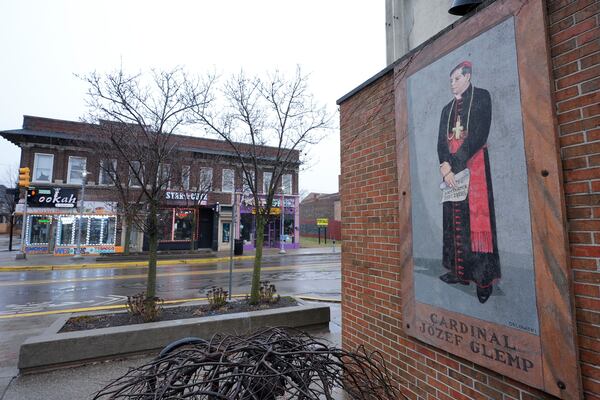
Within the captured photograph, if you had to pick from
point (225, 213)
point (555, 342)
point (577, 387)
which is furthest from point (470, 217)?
→ point (225, 213)

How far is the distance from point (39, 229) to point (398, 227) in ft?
87.2

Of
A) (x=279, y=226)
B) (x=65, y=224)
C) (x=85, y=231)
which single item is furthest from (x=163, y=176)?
(x=279, y=226)

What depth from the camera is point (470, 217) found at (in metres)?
2.27

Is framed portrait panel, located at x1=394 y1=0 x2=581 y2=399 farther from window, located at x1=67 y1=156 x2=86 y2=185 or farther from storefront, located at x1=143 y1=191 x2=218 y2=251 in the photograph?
window, located at x1=67 y1=156 x2=86 y2=185

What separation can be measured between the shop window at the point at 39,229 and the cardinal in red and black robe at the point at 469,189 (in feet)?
87.2

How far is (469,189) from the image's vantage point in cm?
227

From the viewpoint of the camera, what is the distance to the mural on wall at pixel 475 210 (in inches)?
76.3

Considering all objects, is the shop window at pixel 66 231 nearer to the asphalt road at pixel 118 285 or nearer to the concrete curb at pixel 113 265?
the concrete curb at pixel 113 265

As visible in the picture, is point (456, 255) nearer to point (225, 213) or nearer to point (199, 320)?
point (199, 320)

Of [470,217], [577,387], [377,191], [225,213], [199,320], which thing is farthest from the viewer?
[225,213]

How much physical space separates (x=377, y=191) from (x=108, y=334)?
449 cm

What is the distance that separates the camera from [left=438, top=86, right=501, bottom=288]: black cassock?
213 centimetres

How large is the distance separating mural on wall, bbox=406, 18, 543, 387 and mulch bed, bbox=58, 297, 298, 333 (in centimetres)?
491
